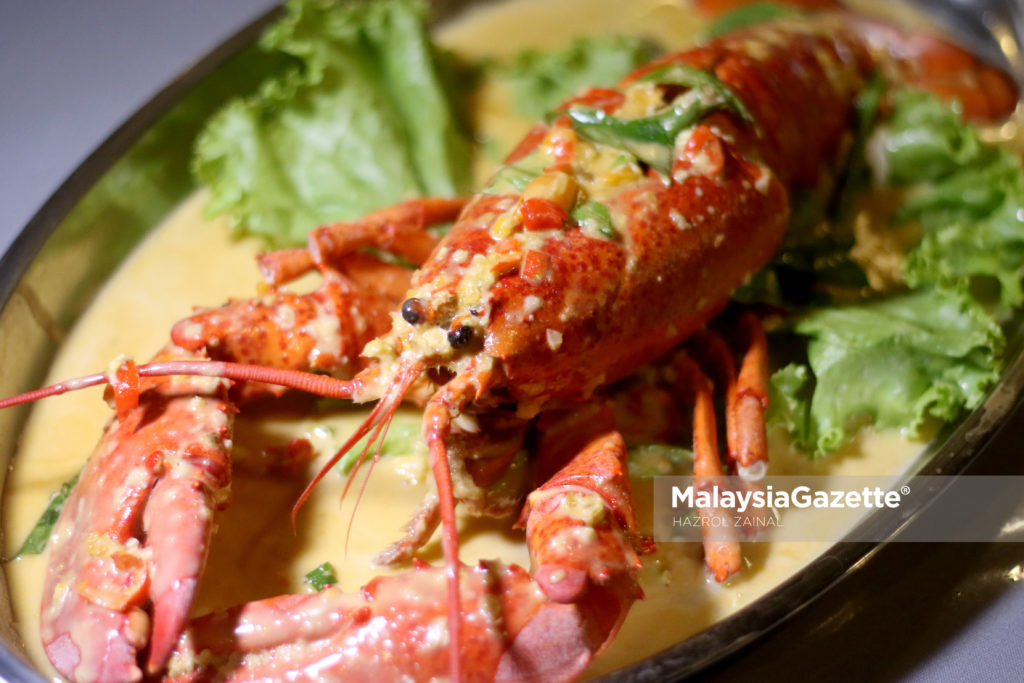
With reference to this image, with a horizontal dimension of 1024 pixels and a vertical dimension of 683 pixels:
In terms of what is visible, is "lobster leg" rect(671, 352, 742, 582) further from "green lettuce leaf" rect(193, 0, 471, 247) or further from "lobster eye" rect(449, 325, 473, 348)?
"green lettuce leaf" rect(193, 0, 471, 247)

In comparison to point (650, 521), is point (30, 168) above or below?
above

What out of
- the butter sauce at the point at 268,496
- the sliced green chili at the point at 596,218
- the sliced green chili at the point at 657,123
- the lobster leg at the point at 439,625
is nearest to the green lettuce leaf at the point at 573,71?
the sliced green chili at the point at 657,123

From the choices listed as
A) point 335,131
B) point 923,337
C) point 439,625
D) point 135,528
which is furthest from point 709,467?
point 335,131

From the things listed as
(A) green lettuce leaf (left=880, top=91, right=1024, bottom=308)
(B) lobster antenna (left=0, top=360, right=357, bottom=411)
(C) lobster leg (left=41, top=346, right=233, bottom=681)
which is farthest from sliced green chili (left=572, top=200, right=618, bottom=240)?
(A) green lettuce leaf (left=880, top=91, right=1024, bottom=308)

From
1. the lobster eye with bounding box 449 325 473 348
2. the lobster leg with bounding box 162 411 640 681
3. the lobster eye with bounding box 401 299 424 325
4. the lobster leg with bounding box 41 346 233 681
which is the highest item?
the lobster eye with bounding box 401 299 424 325

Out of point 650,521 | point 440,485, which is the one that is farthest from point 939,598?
point 440,485

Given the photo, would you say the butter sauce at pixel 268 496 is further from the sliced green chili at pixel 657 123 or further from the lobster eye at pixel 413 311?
the sliced green chili at pixel 657 123

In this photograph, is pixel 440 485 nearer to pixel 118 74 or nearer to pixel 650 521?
pixel 650 521
